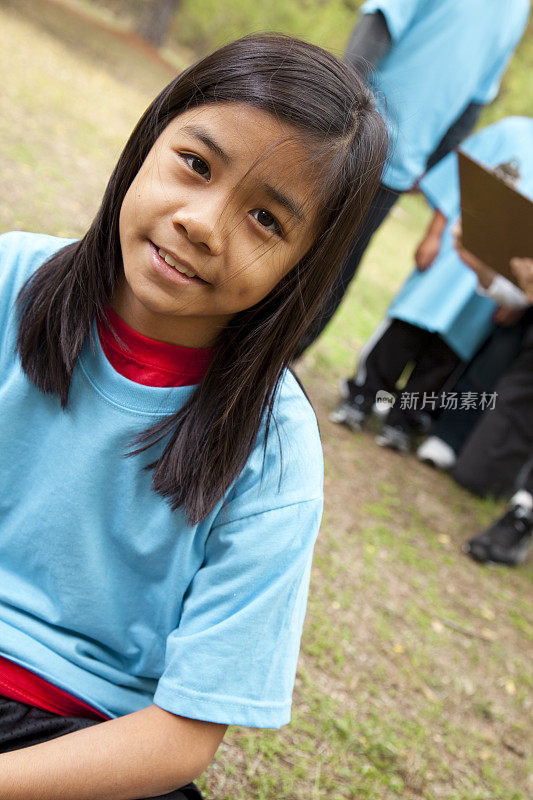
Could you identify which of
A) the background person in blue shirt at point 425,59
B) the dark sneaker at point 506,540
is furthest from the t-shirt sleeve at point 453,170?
A: the dark sneaker at point 506,540

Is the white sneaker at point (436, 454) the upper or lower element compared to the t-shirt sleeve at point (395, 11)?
lower

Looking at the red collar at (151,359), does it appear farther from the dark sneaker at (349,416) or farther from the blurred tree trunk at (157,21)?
the blurred tree trunk at (157,21)

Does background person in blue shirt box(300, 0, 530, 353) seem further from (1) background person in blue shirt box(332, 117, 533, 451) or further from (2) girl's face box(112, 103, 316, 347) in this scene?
(2) girl's face box(112, 103, 316, 347)

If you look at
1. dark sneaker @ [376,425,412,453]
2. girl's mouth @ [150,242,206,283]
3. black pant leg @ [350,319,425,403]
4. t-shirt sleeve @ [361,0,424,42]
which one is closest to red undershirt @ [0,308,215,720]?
girl's mouth @ [150,242,206,283]

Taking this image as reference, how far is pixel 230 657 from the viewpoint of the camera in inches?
39.6

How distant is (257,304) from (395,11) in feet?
6.40

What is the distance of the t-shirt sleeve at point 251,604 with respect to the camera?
Result: 39.4 inches

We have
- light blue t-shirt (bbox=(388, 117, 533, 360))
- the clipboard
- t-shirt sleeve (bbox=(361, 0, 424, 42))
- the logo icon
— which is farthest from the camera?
the logo icon

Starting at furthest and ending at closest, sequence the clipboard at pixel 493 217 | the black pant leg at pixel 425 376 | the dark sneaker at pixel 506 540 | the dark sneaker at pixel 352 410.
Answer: the dark sneaker at pixel 352 410 → the dark sneaker at pixel 506 540 → the black pant leg at pixel 425 376 → the clipboard at pixel 493 217

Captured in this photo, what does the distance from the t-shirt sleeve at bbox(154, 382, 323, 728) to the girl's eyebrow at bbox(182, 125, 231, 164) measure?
1.20ft

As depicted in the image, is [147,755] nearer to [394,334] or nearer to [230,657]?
[230,657]

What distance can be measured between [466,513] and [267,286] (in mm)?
2716

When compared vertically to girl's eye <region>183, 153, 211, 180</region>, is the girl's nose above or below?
below

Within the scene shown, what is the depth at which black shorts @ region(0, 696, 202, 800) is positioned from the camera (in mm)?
1035
